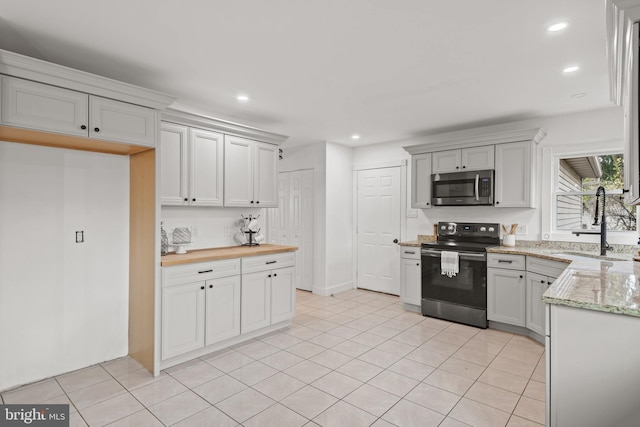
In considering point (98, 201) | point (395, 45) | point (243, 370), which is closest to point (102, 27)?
point (98, 201)

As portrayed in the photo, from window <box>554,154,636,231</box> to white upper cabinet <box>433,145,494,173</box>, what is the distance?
79 cm

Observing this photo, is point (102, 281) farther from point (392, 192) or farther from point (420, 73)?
point (392, 192)

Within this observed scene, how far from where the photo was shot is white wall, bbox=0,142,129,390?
2545 mm

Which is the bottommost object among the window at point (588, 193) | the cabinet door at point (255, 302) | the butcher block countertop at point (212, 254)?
the cabinet door at point (255, 302)

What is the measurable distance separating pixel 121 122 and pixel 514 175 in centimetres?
411

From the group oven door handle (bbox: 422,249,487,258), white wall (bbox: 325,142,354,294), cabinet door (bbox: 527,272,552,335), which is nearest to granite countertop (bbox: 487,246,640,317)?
cabinet door (bbox: 527,272,552,335)

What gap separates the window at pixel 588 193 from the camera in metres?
3.62

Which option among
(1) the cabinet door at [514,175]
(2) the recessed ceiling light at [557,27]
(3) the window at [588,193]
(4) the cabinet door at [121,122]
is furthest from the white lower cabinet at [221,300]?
(3) the window at [588,193]

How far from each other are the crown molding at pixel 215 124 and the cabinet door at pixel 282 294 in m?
1.57

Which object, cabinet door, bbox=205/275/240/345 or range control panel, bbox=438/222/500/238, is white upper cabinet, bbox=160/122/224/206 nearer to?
cabinet door, bbox=205/275/240/345

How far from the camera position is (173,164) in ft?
10.6

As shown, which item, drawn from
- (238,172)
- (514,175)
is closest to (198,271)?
(238,172)

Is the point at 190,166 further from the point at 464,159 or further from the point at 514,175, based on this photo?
the point at 514,175

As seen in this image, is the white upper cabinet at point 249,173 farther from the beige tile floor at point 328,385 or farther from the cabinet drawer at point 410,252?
the cabinet drawer at point 410,252
